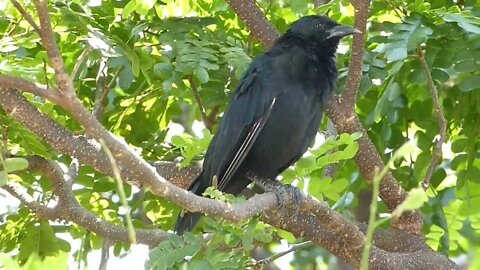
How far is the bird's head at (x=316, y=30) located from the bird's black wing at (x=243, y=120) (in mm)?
223

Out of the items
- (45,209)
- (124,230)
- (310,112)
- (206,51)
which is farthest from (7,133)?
(310,112)

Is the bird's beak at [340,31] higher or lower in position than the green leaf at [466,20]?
lower

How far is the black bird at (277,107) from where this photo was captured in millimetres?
3879

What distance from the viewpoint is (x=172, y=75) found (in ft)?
12.3

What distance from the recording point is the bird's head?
13.6 ft

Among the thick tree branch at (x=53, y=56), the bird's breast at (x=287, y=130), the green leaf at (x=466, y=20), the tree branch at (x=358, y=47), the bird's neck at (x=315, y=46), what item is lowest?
the bird's breast at (x=287, y=130)

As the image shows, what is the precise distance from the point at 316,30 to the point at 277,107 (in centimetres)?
43

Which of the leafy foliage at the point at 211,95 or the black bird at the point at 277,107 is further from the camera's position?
the black bird at the point at 277,107

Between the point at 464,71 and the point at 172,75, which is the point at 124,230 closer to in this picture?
the point at 172,75

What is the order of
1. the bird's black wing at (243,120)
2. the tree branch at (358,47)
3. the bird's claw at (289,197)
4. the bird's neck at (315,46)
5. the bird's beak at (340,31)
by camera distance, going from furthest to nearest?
the bird's neck at (315,46)
the bird's beak at (340,31)
the bird's black wing at (243,120)
the tree branch at (358,47)
the bird's claw at (289,197)

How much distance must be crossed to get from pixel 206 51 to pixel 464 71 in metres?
1.09

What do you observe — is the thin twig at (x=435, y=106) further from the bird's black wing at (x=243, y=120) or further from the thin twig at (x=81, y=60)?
the thin twig at (x=81, y=60)

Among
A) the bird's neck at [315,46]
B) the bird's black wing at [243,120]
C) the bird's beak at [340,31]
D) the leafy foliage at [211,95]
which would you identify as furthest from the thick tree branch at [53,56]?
the bird's neck at [315,46]

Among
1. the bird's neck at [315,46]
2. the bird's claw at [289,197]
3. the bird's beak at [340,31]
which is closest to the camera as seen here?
the bird's claw at [289,197]
